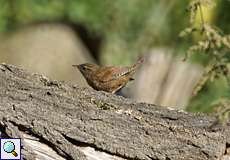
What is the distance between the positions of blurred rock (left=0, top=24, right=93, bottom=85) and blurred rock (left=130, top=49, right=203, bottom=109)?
1.65m

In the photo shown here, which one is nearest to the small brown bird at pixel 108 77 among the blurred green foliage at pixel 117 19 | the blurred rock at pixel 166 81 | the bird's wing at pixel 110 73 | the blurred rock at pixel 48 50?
the bird's wing at pixel 110 73

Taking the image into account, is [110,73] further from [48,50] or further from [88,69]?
[48,50]

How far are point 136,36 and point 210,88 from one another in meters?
2.65

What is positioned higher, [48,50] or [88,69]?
[48,50]

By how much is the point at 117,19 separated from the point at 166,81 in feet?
4.04

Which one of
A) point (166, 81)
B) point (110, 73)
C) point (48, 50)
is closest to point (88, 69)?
point (110, 73)

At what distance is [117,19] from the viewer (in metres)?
9.57

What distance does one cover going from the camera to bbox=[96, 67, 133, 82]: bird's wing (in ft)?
18.7

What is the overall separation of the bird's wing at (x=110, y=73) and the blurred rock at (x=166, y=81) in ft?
8.54

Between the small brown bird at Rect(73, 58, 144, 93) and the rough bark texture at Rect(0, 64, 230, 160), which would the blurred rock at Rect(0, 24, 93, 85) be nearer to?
the small brown bird at Rect(73, 58, 144, 93)

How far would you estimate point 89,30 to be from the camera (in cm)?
1119

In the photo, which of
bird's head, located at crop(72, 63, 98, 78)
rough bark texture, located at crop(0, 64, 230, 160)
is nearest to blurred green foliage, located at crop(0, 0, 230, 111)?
bird's head, located at crop(72, 63, 98, 78)

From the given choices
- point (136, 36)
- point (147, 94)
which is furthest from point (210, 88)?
point (136, 36)

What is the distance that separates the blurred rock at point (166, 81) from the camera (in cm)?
849
